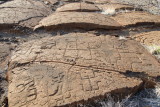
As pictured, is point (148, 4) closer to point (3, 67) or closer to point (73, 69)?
point (73, 69)

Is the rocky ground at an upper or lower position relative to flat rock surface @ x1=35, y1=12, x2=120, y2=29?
lower

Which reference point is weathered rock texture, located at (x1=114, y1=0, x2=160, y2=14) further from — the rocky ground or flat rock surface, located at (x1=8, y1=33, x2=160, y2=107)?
flat rock surface, located at (x1=8, y1=33, x2=160, y2=107)

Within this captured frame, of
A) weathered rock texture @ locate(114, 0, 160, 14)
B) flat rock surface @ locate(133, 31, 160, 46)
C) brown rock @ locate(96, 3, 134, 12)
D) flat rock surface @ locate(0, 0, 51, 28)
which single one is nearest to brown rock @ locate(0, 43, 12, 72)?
flat rock surface @ locate(0, 0, 51, 28)

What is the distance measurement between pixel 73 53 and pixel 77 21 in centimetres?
49

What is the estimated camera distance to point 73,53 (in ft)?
5.37

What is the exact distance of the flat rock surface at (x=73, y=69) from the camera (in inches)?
52.4

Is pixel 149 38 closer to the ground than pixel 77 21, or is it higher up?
closer to the ground

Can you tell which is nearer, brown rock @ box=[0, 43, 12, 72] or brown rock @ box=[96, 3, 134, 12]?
brown rock @ box=[0, 43, 12, 72]

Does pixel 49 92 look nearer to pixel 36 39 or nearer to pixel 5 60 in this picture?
pixel 5 60

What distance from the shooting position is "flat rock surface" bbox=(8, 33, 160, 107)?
133 cm

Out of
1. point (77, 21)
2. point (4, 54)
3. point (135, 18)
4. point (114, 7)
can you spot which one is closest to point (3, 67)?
point (4, 54)

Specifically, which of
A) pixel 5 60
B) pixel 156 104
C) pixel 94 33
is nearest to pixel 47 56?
pixel 5 60

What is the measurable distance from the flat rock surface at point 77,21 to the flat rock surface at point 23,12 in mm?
96

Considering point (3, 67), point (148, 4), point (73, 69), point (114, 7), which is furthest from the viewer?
point (148, 4)
